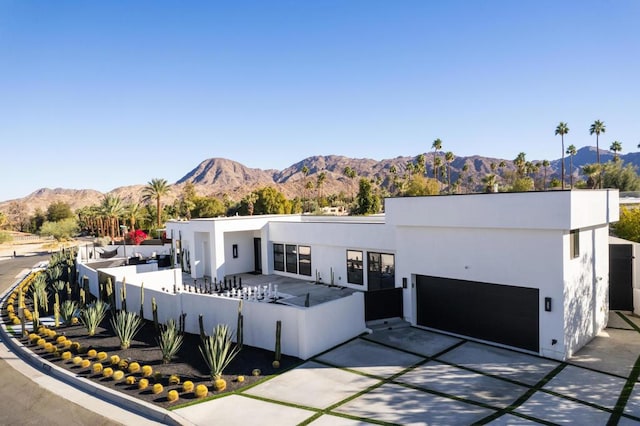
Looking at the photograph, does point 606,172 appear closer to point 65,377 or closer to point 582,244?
point 582,244

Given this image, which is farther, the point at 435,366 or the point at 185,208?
the point at 185,208

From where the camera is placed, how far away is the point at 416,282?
14852 millimetres

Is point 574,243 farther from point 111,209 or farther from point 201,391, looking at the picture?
point 111,209

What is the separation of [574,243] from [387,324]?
6.70 meters

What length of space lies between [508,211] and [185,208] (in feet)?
206

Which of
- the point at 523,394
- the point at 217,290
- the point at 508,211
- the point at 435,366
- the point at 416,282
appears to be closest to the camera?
the point at 523,394

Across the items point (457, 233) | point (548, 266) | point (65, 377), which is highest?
point (457, 233)

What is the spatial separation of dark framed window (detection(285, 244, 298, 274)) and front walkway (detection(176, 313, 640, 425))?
11.1m

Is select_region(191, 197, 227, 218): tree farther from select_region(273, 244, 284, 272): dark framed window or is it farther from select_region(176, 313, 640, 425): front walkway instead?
select_region(176, 313, 640, 425): front walkway

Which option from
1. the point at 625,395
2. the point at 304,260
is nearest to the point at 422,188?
the point at 304,260

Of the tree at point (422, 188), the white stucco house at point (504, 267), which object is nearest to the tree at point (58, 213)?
the tree at point (422, 188)

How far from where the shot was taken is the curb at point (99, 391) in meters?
8.78

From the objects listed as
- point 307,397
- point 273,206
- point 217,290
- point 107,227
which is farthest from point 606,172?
point 107,227

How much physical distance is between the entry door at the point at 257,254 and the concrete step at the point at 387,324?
12.6 meters
